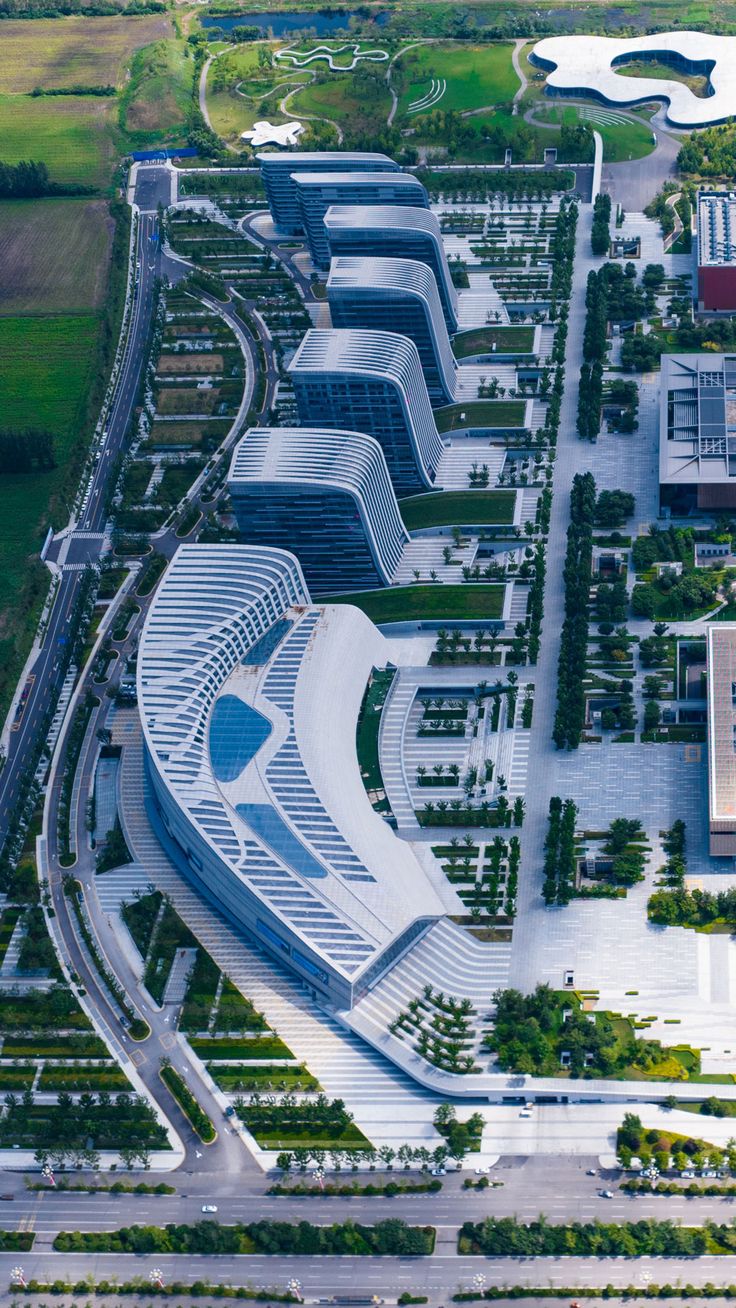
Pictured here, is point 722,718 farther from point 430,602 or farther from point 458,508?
point 458,508

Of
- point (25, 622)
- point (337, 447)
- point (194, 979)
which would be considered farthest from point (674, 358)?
point (194, 979)

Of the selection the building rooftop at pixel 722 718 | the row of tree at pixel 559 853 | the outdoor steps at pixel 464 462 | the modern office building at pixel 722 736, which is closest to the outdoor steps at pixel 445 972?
the row of tree at pixel 559 853

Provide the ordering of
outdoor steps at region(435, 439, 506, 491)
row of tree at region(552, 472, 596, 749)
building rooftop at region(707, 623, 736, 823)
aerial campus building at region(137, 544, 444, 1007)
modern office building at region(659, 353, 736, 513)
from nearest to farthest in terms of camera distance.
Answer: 1. aerial campus building at region(137, 544, 444, 1007)
2. building rooftop at region(707, 623, 736, 823)
3. row of tree at region(552, 472, 596, 749)
4. modern office building at region(659, 353, 736, 513)
5. outdoor steps at region(435, 439, 506, 491)

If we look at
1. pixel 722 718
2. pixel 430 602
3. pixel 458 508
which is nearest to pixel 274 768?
pixel 430 602

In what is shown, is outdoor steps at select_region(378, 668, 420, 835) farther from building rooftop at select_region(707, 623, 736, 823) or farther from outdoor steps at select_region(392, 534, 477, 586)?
building rooftop at select_region(707, 623, 736, 823)

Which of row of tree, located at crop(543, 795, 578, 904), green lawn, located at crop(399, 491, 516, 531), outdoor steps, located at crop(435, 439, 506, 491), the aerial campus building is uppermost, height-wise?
outdoor steps, located at crop(435, 439, 506, 491)

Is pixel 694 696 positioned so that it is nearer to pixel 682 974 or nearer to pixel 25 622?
pixel 682 974

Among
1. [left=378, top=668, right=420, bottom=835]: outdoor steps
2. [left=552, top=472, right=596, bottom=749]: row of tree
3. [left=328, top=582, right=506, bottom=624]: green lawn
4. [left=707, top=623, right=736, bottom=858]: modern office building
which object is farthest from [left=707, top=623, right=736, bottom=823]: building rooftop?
[left=378, top=668, right=420, bottom=835]: outdoor steps
